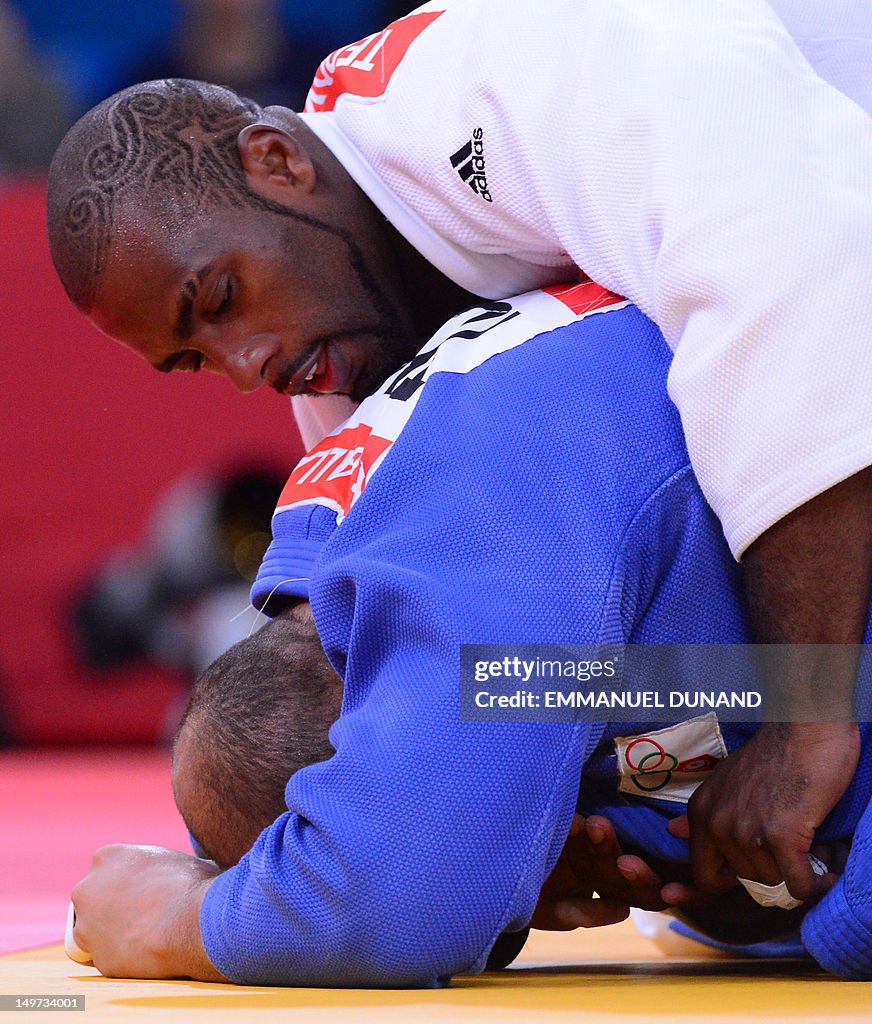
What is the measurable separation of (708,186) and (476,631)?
32 centimetres

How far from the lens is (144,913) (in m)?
1.02

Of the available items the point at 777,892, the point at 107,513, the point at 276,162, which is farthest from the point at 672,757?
the point at 107,513

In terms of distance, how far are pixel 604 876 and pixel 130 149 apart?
0.79 meters

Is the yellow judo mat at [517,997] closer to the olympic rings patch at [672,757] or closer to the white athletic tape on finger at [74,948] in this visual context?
the white athletic tape on finger at [74,948]

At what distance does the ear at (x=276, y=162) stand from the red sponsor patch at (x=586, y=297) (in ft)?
1.37

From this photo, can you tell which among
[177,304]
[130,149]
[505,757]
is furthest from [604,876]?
[130,149]

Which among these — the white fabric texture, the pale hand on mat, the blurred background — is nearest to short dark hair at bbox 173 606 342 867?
the pale hand on mat

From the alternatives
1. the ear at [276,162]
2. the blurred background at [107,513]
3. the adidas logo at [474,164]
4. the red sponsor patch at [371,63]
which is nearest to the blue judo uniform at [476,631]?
the adidas logo at [474,164]

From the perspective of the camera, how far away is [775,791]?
0.91 meters

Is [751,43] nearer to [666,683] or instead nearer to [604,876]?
[666,683]

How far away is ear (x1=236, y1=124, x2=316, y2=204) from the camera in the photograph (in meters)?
1.41

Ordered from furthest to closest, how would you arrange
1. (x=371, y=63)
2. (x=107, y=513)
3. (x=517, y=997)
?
(x=107, y=513)
(x=371, y=63)
(x=517, y=997)

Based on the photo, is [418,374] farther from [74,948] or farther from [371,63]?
[74,948]

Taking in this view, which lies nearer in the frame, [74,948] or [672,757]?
[672,757]
